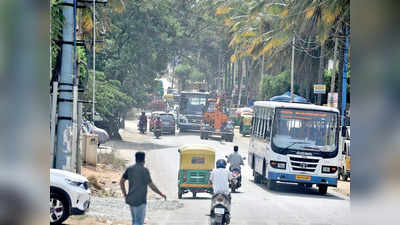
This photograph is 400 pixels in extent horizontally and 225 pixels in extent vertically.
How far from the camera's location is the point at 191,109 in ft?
121

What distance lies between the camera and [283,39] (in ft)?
96.8

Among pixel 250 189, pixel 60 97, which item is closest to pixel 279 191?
pixel 250 189

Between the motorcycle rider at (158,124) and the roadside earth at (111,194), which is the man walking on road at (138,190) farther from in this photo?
the motorcycle rider at (158,124)

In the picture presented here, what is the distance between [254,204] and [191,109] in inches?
837

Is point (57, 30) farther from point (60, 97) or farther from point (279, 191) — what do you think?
point (279, 191)

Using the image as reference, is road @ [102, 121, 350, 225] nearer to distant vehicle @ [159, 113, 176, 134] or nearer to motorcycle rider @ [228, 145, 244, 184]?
motorcycle rider @ [228, 145, 244, 184]

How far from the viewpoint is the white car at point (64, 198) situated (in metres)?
10.4

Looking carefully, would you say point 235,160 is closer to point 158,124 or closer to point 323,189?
point 323,189

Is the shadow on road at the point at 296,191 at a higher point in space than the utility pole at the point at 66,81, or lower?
lower

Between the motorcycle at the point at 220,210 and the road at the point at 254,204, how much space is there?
1.65m

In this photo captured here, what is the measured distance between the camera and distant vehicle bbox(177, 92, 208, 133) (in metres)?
36.4

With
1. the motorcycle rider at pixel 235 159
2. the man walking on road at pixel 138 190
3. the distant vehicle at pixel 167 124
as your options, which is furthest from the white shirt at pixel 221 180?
the distant vehicle at pixel 167 124

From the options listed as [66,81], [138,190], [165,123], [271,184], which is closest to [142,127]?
[165,123]

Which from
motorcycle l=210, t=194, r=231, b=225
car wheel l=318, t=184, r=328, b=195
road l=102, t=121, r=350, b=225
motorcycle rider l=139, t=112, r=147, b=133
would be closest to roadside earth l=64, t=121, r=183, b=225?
road l=102, t=121, r=350, b=225
